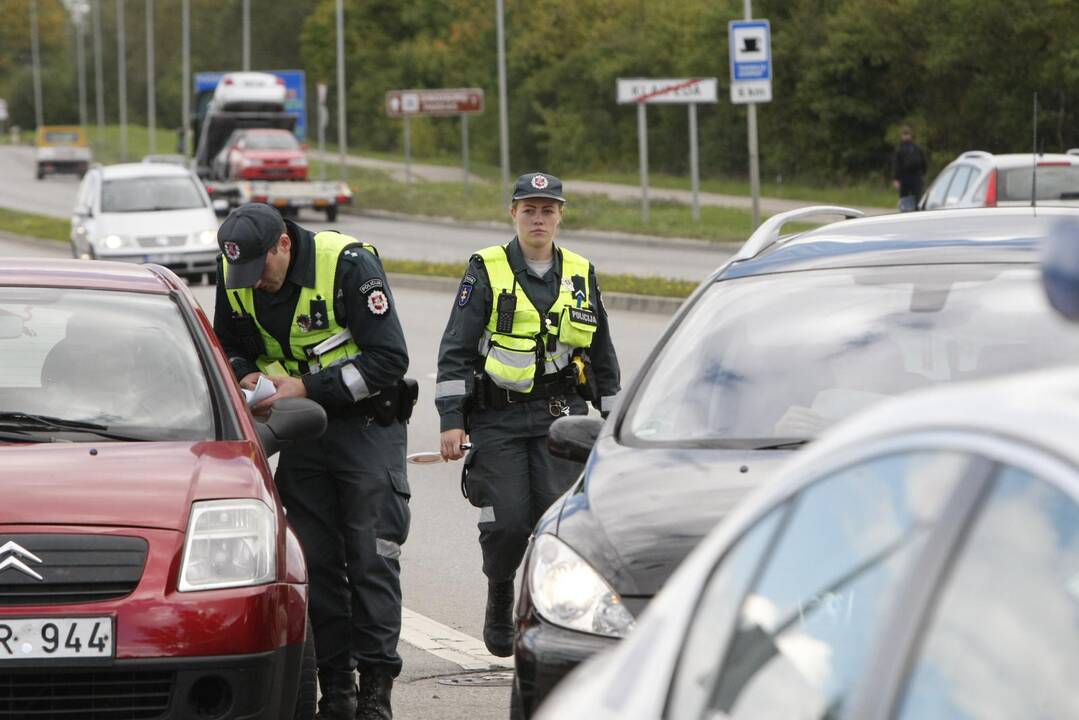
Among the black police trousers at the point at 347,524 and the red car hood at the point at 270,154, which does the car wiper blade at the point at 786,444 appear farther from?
the red car hood at the point at 270,154

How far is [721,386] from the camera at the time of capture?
5.06 metres

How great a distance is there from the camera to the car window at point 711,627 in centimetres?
242

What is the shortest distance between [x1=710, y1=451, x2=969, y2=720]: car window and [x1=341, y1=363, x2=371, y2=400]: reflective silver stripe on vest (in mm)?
3685

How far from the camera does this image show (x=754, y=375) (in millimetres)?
5051

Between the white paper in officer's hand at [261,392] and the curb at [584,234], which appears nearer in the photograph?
the white paper in officer's hand at [261,392]

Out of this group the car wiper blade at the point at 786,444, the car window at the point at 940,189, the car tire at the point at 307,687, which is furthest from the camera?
the car window at the point at 940,189

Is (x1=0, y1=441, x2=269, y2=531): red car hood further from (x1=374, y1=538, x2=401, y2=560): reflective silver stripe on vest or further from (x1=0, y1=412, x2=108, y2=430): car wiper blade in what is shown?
(x1=374, y1=538, x2=401, y2=560): reflective silver stripe on vest

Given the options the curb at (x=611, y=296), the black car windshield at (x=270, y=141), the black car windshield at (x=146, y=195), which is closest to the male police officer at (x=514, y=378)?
the curb at (x=611, y=296)

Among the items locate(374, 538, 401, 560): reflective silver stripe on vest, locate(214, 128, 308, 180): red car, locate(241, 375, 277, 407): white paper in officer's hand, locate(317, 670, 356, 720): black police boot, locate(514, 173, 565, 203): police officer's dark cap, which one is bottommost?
locate(317, 670, 356, 720): black police boot

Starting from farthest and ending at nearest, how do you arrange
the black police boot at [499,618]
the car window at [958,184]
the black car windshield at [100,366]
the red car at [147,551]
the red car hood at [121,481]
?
the car window at [958,184] → the black police boot at [499,618] → the black car windshield at [100,366] → the red car hood at [121,481] → the red car at [147,551]

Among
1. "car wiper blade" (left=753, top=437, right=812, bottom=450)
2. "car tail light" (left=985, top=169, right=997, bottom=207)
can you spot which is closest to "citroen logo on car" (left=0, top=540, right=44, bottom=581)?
"car wiper blade" (left=753, top=437, right=812, bottom=450)

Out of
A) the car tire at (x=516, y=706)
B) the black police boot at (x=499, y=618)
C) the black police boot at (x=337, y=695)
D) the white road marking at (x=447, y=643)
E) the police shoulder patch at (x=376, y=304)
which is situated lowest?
the white road marking at (x=447, y=643)

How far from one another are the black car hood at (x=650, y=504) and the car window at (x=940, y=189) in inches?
631

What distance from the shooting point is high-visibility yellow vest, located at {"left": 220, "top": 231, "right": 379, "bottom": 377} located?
6.17 meters
